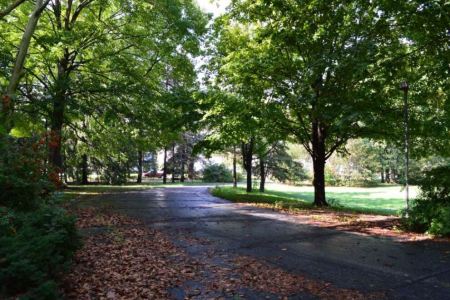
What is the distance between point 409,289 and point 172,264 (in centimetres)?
360

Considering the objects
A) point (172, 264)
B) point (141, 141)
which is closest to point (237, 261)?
point (172, 264)

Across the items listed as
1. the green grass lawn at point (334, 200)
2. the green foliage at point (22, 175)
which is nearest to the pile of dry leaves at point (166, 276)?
the green foliage at point (22, 175)

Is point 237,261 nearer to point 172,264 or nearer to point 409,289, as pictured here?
point 172,264

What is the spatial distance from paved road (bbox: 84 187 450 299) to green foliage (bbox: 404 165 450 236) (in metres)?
0.97

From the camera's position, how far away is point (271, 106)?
1534 cm

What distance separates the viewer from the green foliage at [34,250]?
382 cm

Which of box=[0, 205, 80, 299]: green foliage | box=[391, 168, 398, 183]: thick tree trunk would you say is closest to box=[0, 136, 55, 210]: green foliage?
box=[0, 205, 80, 299]: green foliage

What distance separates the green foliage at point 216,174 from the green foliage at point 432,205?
115 ft

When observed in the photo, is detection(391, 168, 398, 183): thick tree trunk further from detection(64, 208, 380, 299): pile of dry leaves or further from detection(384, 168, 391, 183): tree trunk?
detection(64, 208, 380, 299): pile of dry leaves

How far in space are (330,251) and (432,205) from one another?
3677 millimetres

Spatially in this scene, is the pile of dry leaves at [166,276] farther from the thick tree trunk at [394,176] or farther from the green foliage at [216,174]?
the thick tree trunk at [394,176]

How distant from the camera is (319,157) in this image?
54.7 feet

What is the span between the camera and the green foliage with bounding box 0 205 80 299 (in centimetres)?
382

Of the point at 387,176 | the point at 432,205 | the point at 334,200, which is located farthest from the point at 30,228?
the point at 387,176
